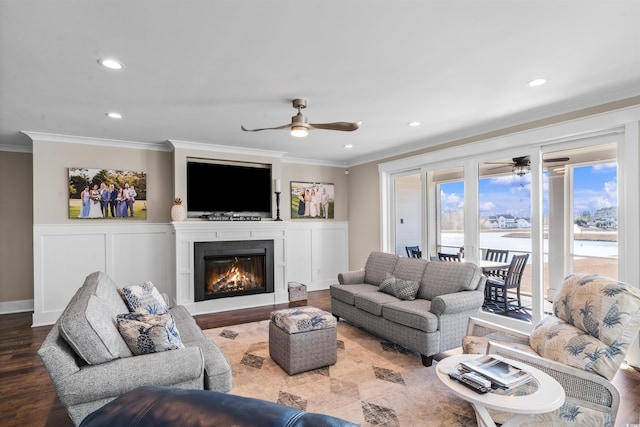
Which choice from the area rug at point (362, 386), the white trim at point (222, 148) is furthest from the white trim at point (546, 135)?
the area rug at point (362, 386)

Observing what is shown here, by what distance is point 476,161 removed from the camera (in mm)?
4672

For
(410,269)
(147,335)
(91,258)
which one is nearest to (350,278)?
(410,269)

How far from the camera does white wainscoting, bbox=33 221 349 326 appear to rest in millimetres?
4625

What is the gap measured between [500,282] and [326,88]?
11.3 feet

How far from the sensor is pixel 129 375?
6.13ft

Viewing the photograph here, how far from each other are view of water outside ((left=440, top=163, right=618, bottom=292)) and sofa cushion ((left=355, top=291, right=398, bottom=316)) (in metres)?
1.68

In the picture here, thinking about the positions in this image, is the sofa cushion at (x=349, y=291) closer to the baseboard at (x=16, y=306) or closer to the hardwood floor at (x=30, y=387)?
→ the hardwood floor at (x=30, y=387)

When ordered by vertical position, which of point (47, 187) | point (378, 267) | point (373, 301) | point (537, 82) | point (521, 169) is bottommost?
point (373, 301)

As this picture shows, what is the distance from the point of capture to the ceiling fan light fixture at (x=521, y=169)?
4137 millimetres

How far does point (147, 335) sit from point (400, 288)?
273 cm

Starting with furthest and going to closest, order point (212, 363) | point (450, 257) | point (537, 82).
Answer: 1. point (450, 257)
2. point (537, 82)
3. point (212, 363)

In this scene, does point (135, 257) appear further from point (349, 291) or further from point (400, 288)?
point (400, 288)

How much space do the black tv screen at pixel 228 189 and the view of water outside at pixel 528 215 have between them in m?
2.97

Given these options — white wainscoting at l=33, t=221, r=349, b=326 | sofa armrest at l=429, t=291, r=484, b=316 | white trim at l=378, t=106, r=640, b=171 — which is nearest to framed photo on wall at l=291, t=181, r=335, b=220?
white wainscoting at l=33, t=221, r=349, b=326
